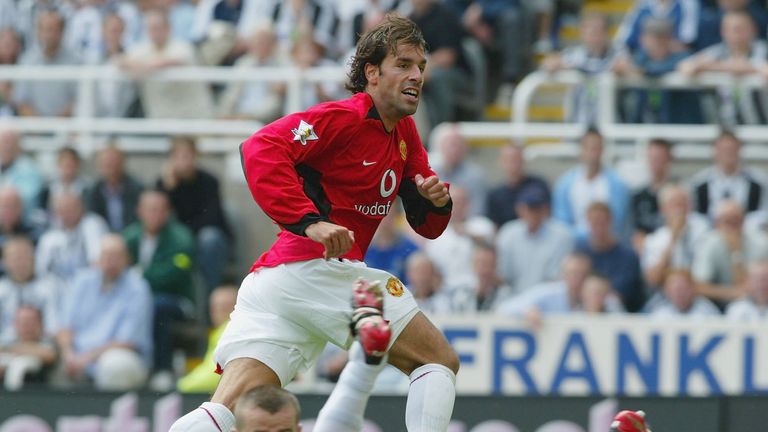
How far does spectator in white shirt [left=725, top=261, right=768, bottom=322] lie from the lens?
11008 mm

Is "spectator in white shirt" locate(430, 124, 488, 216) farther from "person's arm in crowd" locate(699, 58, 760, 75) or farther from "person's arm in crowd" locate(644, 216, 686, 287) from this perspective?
"person's arm in crowd" locate(699, 58, 760, 75)

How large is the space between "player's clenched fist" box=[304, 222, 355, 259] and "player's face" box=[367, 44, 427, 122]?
0.65 meters

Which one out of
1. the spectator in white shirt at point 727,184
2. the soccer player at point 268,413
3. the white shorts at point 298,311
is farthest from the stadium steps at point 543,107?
the soccer player at point 268,413

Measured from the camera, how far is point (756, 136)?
1217 cm

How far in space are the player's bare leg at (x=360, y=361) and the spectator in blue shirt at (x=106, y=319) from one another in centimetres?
482

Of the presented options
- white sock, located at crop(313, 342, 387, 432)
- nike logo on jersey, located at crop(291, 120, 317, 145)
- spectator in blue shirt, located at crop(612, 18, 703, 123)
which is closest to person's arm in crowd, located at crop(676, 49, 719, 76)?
spectator in blue shirt, located at crop(612, 18, 703, 123)

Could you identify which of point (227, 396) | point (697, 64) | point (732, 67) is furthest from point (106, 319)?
point (227, 396)

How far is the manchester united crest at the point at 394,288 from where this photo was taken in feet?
22.0

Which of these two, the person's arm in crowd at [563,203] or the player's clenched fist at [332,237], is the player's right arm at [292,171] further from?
the person's arm in crowd at [563,203]

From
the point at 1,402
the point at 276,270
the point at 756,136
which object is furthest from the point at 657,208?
the point at 276,270

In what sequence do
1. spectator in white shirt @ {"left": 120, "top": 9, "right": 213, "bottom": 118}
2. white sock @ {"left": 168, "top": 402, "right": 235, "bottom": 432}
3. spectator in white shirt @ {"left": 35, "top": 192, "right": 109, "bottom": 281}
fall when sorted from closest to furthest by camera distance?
white sock @ {"left": 168, "top": 402, "right": 235, "bottom": 432}, spectator in white shirt @ {"left": 35, "top": 192, "right": 109, "bottom": 281}, spectator in white shirt @ {"left": 120, "top": 9, "right": 213, "bottom": 118}

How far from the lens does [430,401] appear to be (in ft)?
21.4

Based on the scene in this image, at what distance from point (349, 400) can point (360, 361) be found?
0.21 metres

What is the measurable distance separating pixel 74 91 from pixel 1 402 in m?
5.19
